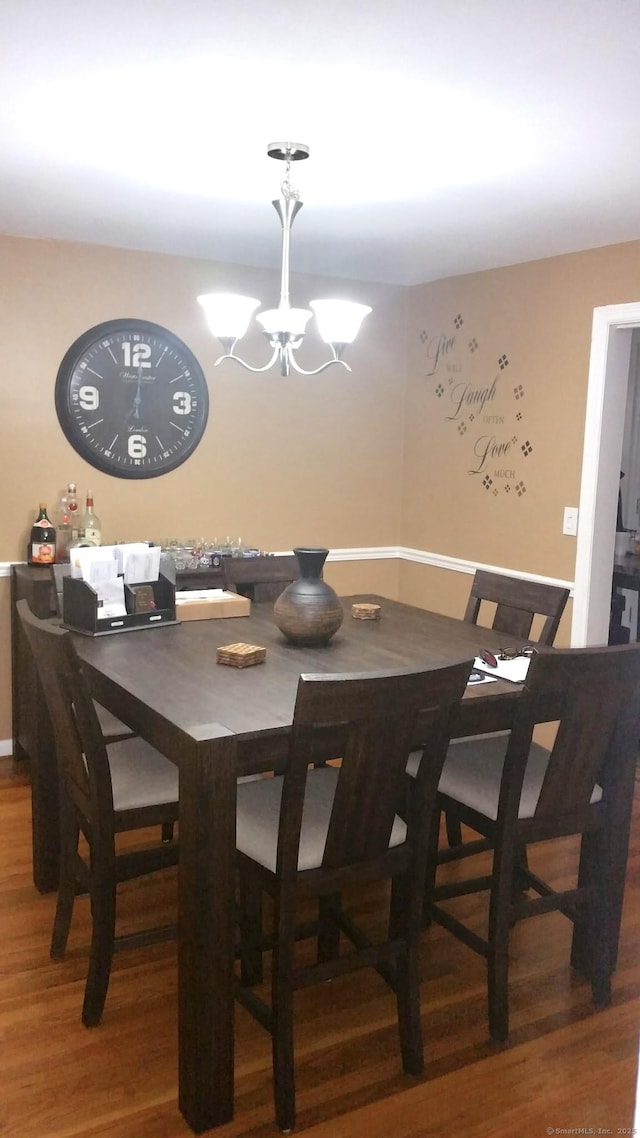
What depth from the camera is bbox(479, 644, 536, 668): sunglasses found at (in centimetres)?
245

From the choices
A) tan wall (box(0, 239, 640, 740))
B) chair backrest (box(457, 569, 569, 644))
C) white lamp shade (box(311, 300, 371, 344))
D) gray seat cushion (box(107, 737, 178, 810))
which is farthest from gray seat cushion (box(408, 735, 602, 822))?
tan wall (box(0, 239, 640, 740))

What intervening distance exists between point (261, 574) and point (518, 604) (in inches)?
39.2

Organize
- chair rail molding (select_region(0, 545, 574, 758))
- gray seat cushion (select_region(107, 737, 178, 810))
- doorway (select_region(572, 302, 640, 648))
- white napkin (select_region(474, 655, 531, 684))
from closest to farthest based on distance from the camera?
gray seat cushion (select_region(107, 737, 178, 810)), white napkin (select_region(474, 655, 531, 684)), doorway (select_region(572, 302, 640, 648)), chair rail molding (select_region(0, 545, 574, 758))

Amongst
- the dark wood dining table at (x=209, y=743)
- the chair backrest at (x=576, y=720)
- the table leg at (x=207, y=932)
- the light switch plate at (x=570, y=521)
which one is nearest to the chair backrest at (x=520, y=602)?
the dark wood dining table at (x=209, y=743)

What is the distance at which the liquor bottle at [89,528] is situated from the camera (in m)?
3.89

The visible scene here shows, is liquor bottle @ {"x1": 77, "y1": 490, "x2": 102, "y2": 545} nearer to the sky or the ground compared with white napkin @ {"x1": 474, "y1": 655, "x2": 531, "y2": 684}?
nearer to the sky

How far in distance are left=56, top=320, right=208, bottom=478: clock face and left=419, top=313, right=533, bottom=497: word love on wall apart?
1.23 m

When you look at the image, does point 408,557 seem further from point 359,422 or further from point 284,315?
point 284,315

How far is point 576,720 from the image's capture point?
2115 mm

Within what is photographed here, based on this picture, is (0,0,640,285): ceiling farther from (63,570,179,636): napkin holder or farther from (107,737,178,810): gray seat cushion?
(107,737,178,810): gray seat cushion

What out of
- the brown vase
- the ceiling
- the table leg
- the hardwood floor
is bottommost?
the hardwood floor

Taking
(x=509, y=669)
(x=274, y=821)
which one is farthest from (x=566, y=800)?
(x=274, y=821)

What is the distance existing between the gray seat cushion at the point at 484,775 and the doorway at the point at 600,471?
4.33 ft

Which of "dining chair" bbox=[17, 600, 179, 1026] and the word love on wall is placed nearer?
"dining chair" bbox=[17, 600, 179, 1026]
